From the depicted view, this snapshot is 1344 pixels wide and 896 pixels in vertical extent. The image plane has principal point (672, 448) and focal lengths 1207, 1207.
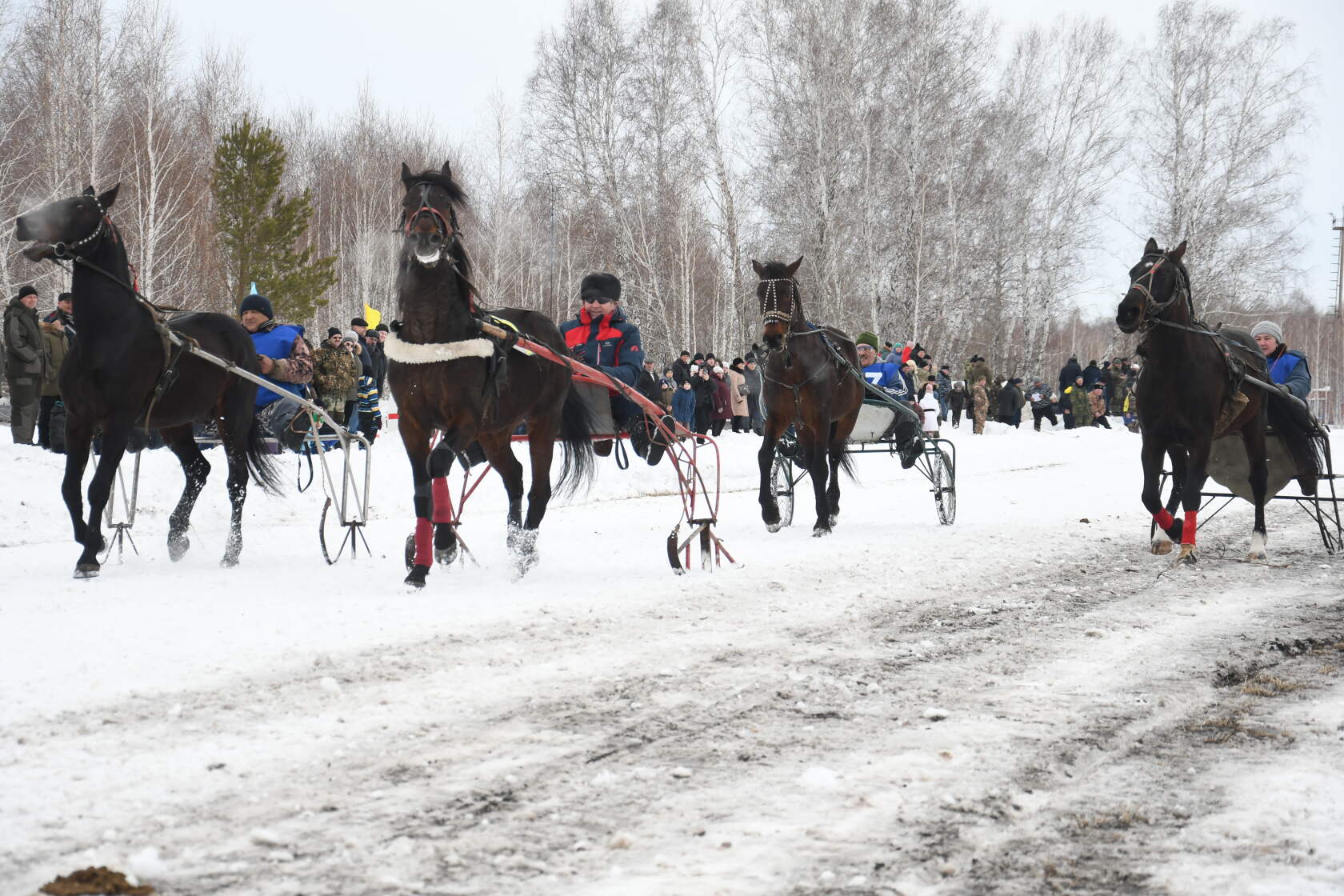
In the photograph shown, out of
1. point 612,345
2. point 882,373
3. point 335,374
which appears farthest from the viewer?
point 335,374

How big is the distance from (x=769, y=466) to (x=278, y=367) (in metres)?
3.95

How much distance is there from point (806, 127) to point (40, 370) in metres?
20.2

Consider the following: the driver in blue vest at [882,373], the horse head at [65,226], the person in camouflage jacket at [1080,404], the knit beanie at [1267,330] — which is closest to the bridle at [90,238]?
the horse head at [65,226]

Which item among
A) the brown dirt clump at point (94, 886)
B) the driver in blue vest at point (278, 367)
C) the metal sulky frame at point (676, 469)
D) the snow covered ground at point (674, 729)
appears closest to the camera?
the brown dirt clump at point (94, 886)

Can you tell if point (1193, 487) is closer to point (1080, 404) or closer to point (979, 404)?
point (979, 404)

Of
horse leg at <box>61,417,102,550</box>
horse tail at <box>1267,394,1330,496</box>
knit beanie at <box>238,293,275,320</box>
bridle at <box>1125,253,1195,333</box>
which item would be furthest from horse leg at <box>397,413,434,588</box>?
horse tail at <box>1267,394,1330,496</box>

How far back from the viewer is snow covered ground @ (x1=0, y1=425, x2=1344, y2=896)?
277cm

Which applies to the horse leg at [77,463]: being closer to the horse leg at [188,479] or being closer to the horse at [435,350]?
the horse leg at [188,479]

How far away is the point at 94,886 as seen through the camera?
250 cm

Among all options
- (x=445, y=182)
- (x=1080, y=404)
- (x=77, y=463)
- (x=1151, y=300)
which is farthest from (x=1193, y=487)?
(x=1080, y=404)

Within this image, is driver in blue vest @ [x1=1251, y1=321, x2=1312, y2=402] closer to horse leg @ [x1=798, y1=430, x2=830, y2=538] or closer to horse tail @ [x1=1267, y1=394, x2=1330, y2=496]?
horse tail @ [x1=1267, y1=394, x2=1330, y2=496]

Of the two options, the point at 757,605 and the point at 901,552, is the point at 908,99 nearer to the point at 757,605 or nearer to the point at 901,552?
the point at 901,552

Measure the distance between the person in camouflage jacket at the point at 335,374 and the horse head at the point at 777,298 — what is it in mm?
6985

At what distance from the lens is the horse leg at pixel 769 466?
988 centimetres
